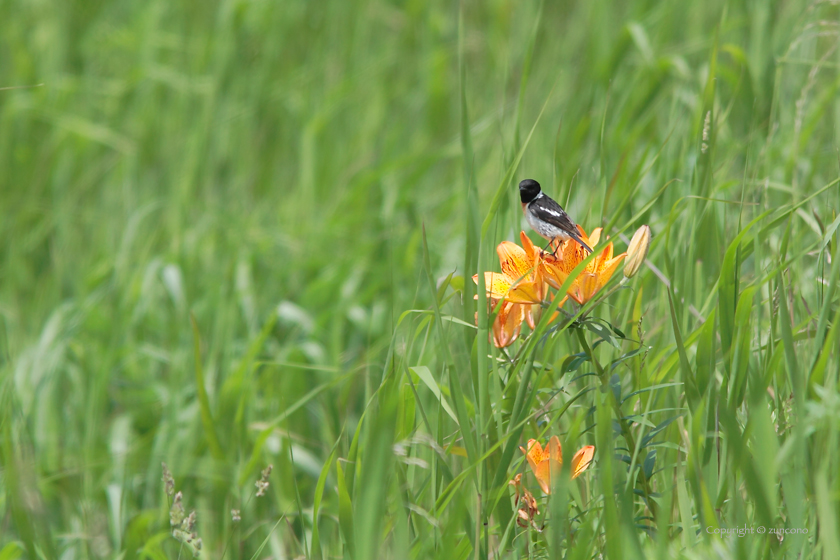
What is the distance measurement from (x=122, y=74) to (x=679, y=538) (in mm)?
4549

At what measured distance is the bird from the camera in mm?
1411

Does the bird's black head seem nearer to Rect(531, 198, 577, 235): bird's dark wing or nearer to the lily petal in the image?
Rect(531, 198, 577, 235): bird's dark wing

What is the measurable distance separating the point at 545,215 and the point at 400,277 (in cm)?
162

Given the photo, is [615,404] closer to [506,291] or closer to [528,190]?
[506,291]

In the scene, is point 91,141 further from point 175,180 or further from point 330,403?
point 330,403

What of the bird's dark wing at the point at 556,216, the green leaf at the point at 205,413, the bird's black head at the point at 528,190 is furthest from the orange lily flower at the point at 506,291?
the green leaf at the point at 205,413

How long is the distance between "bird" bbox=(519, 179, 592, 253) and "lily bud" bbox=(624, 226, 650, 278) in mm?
120

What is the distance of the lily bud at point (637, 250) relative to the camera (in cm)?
119

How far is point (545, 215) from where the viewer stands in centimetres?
153

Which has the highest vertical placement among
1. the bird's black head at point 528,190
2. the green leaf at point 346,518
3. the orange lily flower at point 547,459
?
the bird's black head at point 528,190

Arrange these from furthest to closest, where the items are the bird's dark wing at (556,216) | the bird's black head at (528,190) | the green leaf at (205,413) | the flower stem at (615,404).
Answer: the green leaf at (205,413) < the bird's black head at (528,190) < the bird's dark wing at (556,216) < the flower stem at (615,404)

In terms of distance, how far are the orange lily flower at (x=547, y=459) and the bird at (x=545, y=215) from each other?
0.37 meters

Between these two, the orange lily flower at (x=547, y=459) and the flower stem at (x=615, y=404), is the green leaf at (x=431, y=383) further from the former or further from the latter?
the flower stem at (x=615, y=404)

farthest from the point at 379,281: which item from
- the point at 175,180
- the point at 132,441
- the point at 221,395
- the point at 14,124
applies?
the point at 14,124
